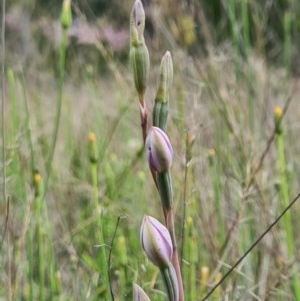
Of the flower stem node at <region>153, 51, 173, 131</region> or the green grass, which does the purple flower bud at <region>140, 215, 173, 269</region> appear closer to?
the flower stem node at <region>153, 51, 173, 131</region>

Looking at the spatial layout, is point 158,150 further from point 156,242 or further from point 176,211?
point 176,211

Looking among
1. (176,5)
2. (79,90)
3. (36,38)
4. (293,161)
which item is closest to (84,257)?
(293,161)

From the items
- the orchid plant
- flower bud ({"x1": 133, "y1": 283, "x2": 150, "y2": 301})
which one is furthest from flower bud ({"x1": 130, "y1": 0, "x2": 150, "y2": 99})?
flower bud ({"x1": 133, "y1": 283, "x2": 150, "y2": 301})

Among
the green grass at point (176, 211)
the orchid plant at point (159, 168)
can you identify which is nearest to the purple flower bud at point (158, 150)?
the orchid plant at point (159, 168)

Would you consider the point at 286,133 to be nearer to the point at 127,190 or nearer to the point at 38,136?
the point at 127,190

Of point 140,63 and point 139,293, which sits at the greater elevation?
point 140,63

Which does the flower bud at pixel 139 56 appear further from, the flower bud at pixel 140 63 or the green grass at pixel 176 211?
the green grass at pixel 176 211

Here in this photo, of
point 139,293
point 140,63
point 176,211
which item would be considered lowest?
point 176,211

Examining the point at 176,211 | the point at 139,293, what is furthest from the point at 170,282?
the point at 176,211
